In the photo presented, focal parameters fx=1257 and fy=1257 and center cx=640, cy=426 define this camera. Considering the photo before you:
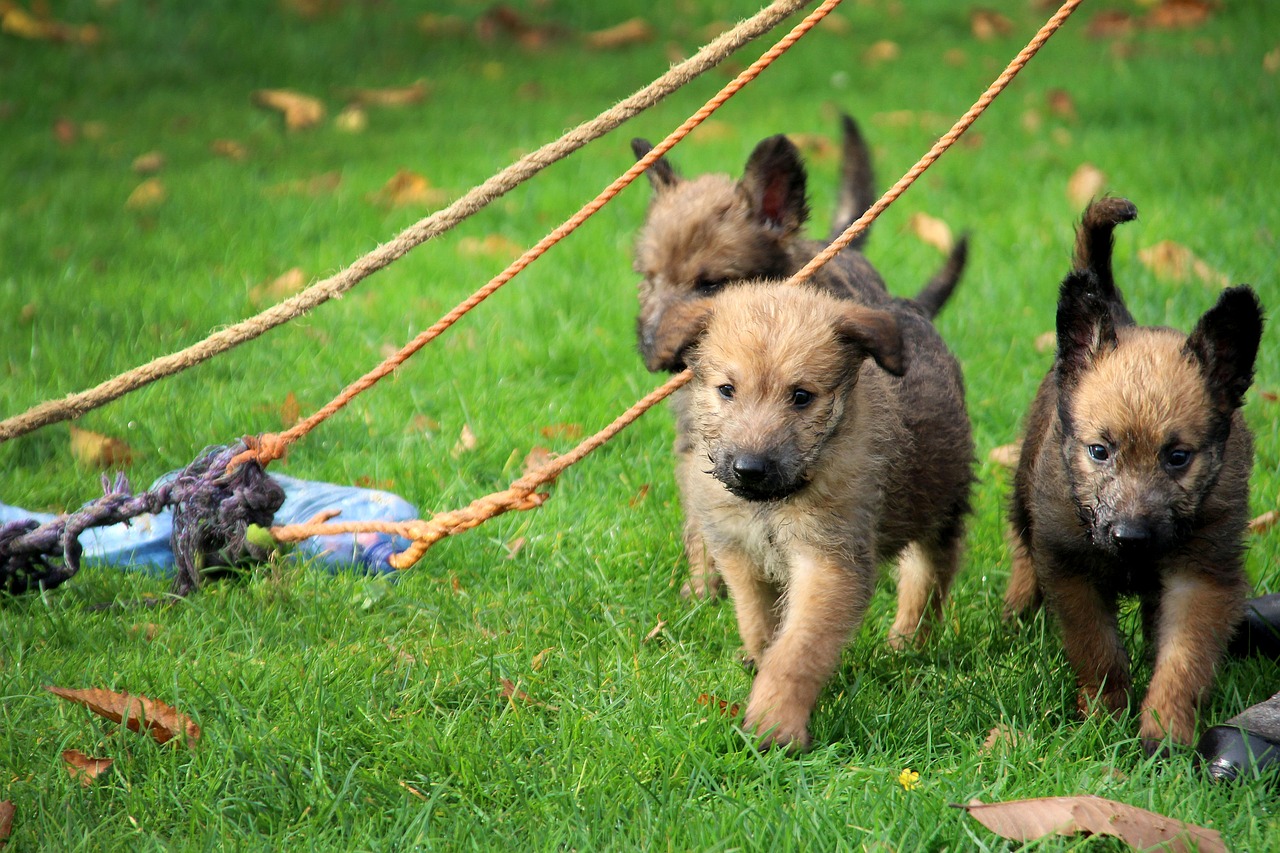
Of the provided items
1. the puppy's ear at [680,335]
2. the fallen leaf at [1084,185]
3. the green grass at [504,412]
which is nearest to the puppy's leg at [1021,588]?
the green grass at [504,412]

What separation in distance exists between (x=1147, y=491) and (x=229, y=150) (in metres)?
6.91

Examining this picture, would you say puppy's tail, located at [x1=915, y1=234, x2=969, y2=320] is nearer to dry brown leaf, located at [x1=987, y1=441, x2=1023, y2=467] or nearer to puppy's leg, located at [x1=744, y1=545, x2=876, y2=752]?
dry brown leaf, located at [x1=987, y1=441, x2=1023, y2=467]

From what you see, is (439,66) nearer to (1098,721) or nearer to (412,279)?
(412,279)

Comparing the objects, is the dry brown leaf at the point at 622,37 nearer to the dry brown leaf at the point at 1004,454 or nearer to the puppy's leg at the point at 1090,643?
the dry brown leaf at the point at 1004,454

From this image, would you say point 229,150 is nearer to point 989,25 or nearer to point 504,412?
point 504,412

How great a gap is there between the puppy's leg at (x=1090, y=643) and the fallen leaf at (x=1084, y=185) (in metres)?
4.26

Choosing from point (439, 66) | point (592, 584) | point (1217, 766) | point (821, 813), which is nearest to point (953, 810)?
point (821, 813)

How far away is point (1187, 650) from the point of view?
2932 millimetres

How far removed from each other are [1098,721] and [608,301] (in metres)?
3.43

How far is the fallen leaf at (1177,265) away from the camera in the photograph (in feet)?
18.9

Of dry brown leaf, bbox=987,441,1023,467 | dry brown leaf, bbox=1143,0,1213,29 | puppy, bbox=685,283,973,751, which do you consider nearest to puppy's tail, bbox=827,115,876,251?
dry brown leaf, bbox=987,441,1023,467

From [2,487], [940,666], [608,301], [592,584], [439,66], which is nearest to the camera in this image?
[940,666]

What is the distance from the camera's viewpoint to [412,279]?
20.6 ft

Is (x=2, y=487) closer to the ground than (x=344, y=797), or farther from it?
closer to the ground
